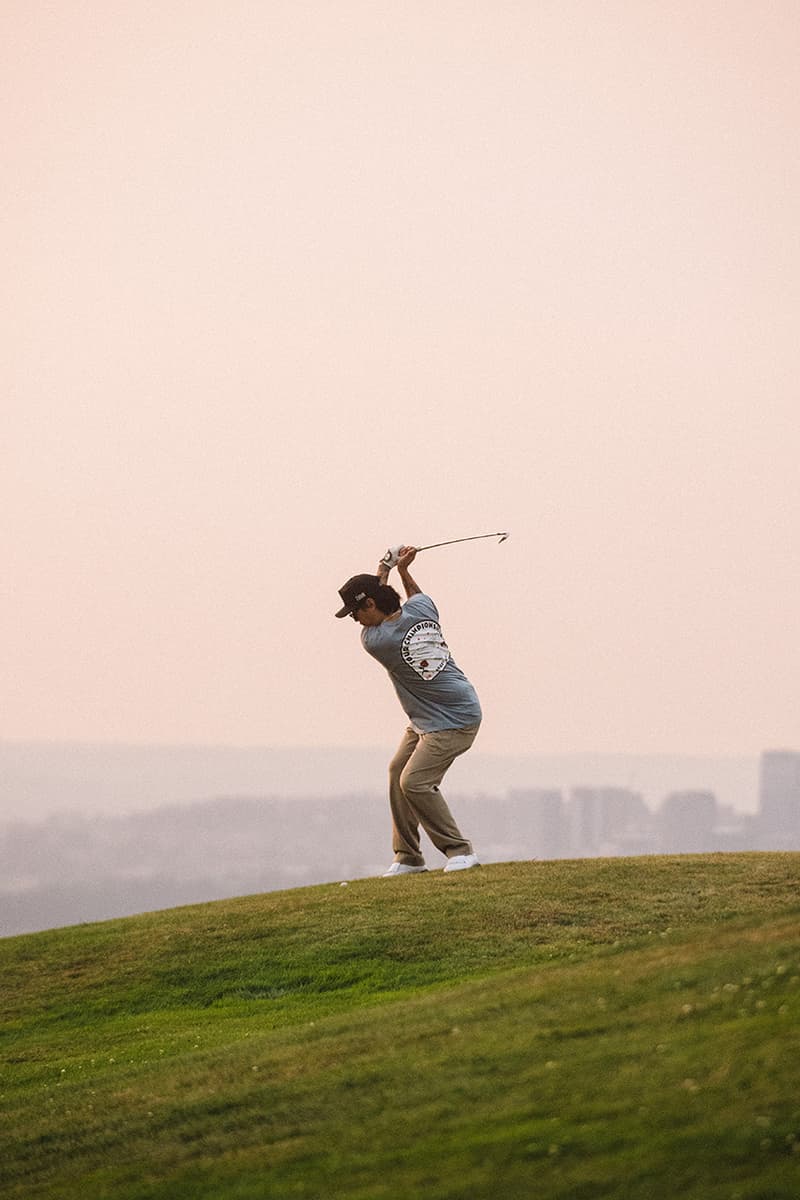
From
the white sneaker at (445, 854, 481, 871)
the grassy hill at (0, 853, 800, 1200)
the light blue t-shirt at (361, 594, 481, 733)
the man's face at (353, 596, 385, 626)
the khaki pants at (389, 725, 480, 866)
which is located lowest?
the grassy hill at (0, 853, 800, 1200)

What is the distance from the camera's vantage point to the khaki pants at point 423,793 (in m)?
17.2

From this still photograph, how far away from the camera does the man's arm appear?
17656mm

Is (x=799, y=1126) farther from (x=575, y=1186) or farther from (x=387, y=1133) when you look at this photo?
(x=387, y=1133)

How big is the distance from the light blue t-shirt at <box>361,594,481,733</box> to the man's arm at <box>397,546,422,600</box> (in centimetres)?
14

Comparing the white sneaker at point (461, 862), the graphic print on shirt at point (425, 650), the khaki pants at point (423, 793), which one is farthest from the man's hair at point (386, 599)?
the white sneaker at point (461, 862)

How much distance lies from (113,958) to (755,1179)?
1120 centimetres

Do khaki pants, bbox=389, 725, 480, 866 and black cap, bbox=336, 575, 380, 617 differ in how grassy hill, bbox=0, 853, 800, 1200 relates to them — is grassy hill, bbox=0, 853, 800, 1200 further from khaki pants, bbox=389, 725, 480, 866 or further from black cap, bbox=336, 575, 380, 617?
black cap, bbox=336, 575, 380, 617

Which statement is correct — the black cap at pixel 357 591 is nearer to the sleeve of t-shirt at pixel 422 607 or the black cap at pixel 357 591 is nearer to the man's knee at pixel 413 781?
the sleeve of t-shirt at pixel 422 607

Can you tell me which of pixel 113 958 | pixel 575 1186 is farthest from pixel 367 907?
pixel 575 1186

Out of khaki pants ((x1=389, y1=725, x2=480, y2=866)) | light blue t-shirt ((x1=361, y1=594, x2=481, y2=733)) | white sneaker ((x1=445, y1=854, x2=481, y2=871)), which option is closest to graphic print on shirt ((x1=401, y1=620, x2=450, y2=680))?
Answer: light blue t-shirt ((x1=361, y1=594, x2=481, y2=733))

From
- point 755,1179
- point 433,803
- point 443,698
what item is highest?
point 443,698

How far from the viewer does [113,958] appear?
1620 centimetres

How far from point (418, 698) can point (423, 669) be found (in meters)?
0.42

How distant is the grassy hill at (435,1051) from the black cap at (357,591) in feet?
10.5
